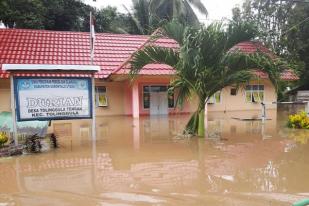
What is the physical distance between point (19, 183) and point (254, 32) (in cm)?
690

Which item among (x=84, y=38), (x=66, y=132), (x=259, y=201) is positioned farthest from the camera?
(x=84, y=38)

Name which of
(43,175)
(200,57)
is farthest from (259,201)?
(200,57)

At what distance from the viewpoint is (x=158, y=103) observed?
19.9 meters

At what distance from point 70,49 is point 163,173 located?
14883mm

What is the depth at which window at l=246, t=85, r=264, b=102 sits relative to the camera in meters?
22.3

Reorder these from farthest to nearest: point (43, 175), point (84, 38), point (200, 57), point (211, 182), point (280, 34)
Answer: point (280, 34) → point (84, 38) → point (200, 57) → point (43, 175) → point (211, 182)

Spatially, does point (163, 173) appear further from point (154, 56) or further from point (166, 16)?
Answer: point (166, 16)

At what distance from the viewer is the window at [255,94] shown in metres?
22.3

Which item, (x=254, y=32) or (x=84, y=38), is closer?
(x=254, y=32)

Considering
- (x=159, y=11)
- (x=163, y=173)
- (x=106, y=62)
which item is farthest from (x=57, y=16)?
(x=163, y=173)

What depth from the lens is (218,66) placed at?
29.8ft

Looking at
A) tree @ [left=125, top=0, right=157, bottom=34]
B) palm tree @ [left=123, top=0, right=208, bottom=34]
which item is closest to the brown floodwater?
palm tree @ [left=123, top=0, right=208, bottom=34]

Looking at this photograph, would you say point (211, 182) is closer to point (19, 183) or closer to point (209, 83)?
point (19, 183)

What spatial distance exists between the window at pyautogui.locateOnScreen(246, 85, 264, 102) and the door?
20.2 ft
